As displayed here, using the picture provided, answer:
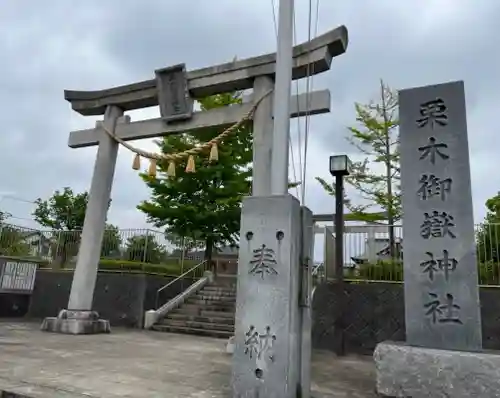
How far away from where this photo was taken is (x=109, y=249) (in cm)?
1293

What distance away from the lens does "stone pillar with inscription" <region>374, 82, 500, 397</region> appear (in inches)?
153

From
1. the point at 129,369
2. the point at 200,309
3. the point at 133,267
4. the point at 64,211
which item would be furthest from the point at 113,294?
the point at 64,211

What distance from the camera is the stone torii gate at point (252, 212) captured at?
392cm

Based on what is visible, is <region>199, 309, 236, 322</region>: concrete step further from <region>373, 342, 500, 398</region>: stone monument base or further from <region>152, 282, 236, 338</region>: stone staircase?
<region>373, 342, 500, 398</region>: stone monument base

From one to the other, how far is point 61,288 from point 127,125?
6.11m

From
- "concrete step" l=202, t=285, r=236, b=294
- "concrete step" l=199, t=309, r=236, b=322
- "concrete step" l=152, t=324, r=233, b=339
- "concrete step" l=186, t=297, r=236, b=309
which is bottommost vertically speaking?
"concrete step" l=152, t=324, r=233, b=339

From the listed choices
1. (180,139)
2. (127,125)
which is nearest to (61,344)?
(127,125)

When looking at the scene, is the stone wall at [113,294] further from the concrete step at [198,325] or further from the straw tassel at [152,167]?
the straw tassel at [152,167]

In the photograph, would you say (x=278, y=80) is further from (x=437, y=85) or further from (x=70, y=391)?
(x=70, y=391)

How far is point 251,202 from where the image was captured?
14.2ft

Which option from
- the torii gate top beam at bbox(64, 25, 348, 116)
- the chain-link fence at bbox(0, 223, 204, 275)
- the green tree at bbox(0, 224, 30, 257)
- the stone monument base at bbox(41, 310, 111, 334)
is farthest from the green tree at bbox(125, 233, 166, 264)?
the torii gate top beam at bbox(64, 25, 348, 116)

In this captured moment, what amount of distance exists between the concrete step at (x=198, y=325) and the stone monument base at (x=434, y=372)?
6663 mm

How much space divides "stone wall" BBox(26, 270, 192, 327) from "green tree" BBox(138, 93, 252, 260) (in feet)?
9.09

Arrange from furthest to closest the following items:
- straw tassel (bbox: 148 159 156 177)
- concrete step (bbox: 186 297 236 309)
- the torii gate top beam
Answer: concrete step (bbox: 186 297 236 309)
straw tassel (bbox: 148 159 156 177)
the torii gate top beam
